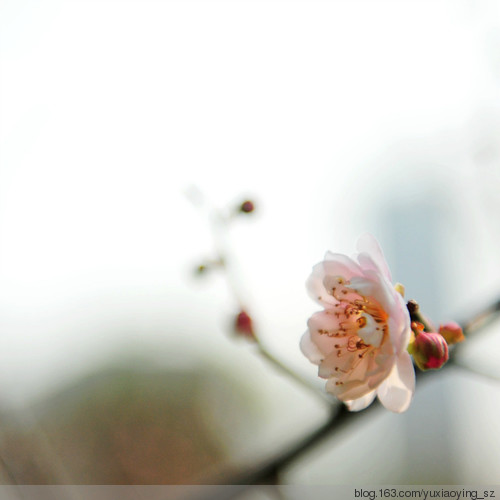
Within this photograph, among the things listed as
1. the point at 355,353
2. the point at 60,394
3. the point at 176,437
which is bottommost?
the point at 176,437

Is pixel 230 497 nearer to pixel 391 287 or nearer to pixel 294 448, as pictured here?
pixel 294 448

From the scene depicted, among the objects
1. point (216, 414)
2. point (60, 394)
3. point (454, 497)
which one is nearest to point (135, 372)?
point (216, 414)

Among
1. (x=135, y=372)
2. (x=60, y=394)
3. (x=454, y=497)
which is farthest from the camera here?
(x=135, y=372)

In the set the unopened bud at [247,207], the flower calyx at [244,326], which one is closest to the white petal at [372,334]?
the flower calyx at [244,326]

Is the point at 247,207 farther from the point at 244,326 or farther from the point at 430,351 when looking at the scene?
the point at 430,351

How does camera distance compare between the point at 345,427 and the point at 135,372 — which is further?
the point at 135,372

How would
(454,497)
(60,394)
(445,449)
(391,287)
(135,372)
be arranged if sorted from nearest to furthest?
(391,287)
(454,497)
(445,449)
(60,394)
(135,372)
